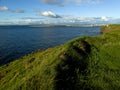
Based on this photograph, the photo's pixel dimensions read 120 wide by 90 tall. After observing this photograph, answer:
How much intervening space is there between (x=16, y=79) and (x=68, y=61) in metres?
6.75

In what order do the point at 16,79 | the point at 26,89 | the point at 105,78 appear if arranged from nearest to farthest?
the point at 26,89, the point at 105,78, the point at 16,79

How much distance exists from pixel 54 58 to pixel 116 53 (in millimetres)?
9703

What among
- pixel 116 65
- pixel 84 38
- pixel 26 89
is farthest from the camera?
pixel 84 38

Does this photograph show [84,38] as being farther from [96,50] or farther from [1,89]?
[1,89]

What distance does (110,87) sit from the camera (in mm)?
19859

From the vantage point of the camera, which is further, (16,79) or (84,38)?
(84,38)

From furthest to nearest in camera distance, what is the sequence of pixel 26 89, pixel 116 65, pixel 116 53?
1. pixel 116 53
2. pixel 116 65
3. pixel 26 89

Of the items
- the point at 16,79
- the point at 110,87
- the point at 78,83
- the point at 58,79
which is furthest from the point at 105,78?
the point at 16,79

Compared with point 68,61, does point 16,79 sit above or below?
below

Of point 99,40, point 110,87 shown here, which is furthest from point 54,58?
point 99,40

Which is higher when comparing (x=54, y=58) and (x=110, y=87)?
(x=54, y=58)

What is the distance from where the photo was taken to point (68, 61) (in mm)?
23844

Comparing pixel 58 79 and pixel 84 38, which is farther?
pixel 84 38

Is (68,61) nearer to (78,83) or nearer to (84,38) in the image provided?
(78,83)
